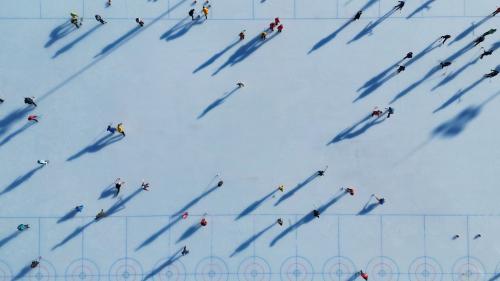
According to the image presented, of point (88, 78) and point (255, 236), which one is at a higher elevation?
point (88, 78)

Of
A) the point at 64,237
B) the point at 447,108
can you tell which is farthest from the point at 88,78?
the point at 447,108

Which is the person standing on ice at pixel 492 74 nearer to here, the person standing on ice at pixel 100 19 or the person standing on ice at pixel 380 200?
the person standing on ice at pixel 380 200

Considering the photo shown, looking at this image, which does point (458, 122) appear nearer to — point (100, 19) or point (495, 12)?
point (495, 12)

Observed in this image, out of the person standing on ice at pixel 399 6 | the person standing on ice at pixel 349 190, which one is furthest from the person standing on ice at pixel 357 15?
the person standing on ice at pixel 349 190

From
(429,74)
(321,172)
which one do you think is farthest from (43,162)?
(429,74)

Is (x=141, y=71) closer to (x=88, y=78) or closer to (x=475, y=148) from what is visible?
(x=88, y=78)
